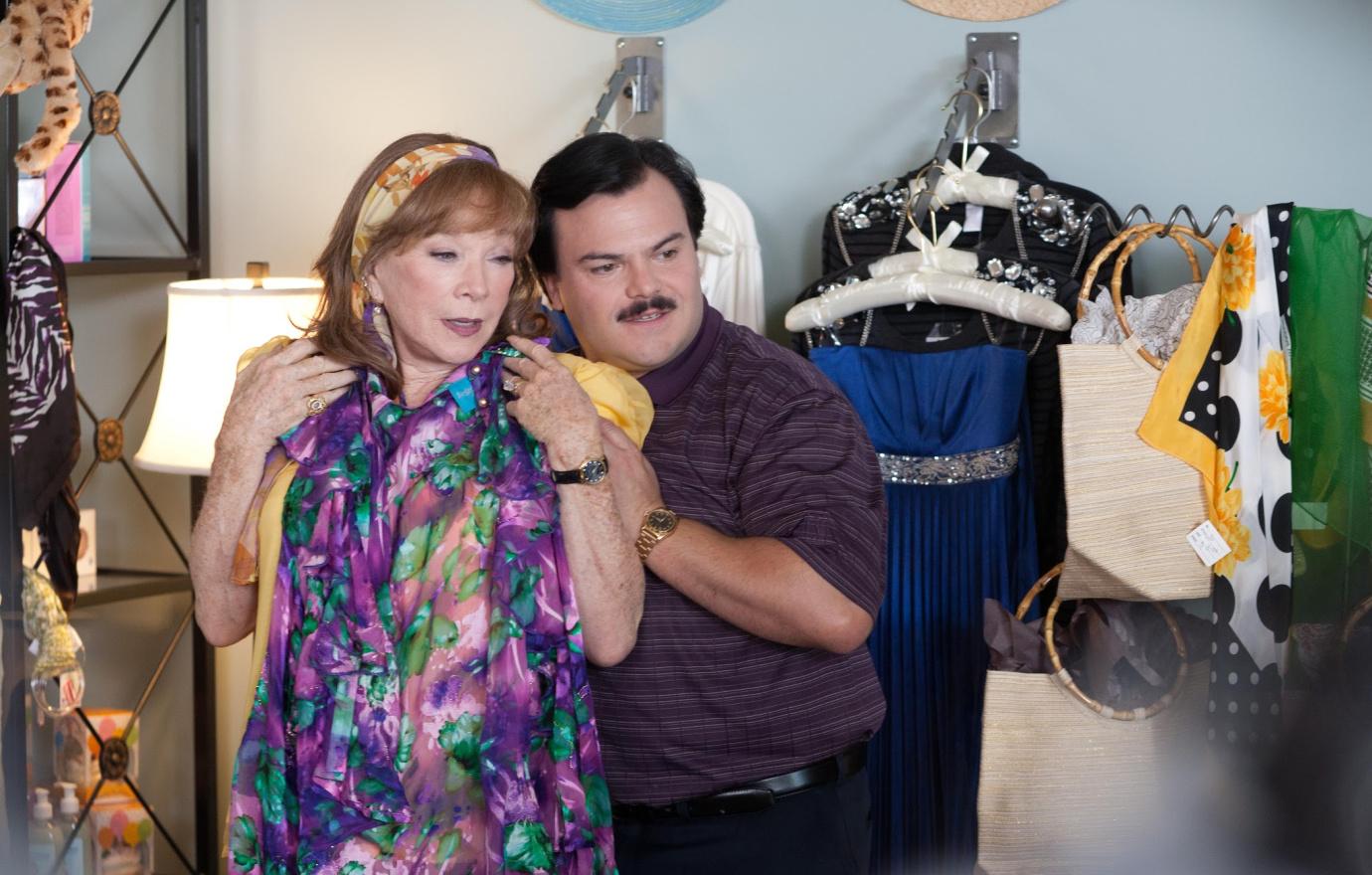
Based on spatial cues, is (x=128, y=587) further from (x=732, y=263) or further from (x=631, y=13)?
(x=631, y=13)

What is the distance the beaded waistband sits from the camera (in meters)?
2.17

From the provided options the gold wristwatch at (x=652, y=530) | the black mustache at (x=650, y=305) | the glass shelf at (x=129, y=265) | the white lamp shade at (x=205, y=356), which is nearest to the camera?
the gold wristwatch at (x=652, y=530)

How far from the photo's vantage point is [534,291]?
66.9 inches

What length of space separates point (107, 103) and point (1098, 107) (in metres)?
1.82

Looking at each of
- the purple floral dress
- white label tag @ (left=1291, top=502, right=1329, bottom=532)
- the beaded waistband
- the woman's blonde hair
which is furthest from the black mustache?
white label tag @ (left=1291, top=502, right=1329, bottom=532)

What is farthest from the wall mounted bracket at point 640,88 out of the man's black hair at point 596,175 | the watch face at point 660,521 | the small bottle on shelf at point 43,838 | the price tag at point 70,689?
the small bottle on shelf at point 43,838

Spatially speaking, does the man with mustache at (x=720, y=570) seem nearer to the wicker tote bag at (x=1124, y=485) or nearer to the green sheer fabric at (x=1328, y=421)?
the wicker tote bag at (x=1124, y=485)

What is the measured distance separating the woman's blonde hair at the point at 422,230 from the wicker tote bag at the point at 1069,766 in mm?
910

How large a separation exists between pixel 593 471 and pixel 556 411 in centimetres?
8

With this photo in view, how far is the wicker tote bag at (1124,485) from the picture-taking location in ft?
6.47

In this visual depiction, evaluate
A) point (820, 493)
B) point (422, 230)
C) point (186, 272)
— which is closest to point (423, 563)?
point (422, 230)

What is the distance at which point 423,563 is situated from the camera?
1535mm

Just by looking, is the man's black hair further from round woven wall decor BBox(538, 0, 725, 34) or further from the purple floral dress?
round woven wall decor BBox(538, 0, 725, 34)

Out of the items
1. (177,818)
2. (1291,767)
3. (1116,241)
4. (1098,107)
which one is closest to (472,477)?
(1116,241)
